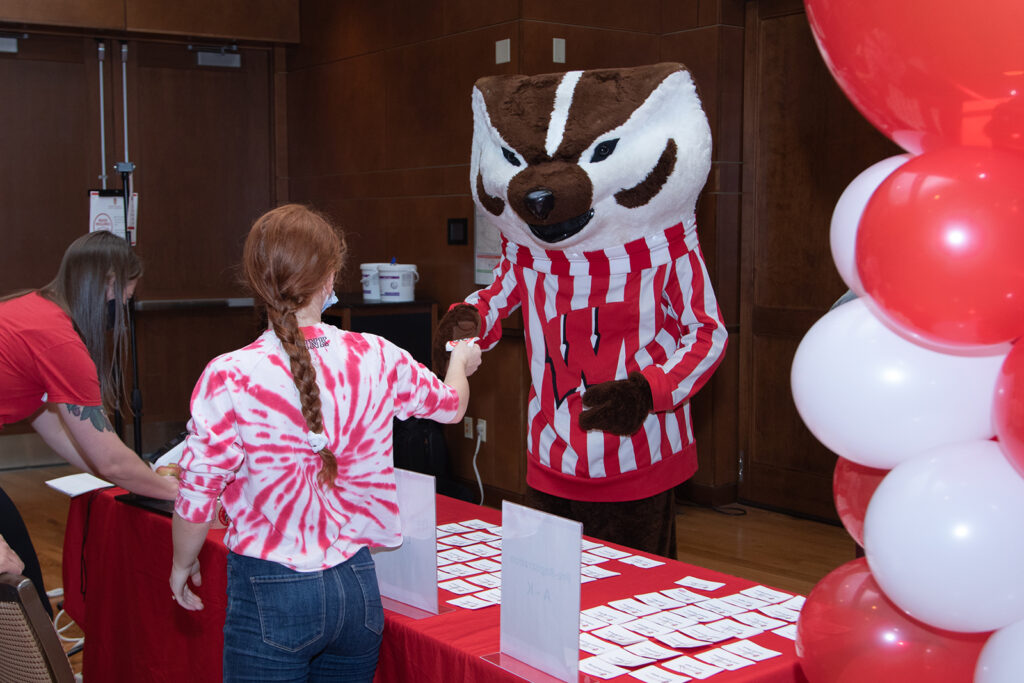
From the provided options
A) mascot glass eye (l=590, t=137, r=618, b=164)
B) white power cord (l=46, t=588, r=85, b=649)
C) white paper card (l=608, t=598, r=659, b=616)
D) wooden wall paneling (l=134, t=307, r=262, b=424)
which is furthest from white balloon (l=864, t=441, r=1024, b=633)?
wooden wall paneling (l=134, t=307, r=262, b=424)

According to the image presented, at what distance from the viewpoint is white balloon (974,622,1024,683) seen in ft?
3.15

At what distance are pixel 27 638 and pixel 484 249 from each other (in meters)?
3.34

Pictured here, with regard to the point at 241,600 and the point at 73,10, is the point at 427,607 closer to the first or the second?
the point at 241,600

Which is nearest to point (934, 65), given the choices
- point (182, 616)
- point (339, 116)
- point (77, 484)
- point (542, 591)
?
point (542, 591)

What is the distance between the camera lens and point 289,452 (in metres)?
1.49

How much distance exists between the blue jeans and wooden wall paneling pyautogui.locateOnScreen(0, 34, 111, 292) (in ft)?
14.8

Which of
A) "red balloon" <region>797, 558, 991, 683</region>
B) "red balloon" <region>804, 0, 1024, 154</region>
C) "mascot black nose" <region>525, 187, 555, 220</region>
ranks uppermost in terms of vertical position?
"red balloon" <region>804, 0, 1024, 154</region>

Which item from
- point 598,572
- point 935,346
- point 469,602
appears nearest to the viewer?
point 935,346

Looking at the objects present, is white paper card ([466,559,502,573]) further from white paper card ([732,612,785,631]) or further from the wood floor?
the wood floor

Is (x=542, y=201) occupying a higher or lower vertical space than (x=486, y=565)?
higher

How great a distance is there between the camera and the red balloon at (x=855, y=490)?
1198 millimetres

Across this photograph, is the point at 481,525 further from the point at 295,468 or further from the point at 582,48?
the point at 582,48

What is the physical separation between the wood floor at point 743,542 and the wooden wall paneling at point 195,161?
58.8 inches

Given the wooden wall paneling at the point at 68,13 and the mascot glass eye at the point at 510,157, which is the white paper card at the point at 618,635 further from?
the wooden wall paneling at the point at 68,13
